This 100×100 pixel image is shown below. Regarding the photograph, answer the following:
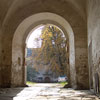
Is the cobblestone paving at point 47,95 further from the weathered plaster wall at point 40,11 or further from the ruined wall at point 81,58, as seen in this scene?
the weathered plaster wall at point 40,11

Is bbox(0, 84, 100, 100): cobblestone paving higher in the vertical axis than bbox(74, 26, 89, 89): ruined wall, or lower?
lower

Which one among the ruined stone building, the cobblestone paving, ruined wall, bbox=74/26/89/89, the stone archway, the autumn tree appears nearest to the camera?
the cobblestone paving

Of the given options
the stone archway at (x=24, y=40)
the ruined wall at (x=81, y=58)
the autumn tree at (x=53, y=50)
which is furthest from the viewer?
the autumn tree at (x=53, y=50)

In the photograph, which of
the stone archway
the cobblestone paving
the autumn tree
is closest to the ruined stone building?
the stone archway

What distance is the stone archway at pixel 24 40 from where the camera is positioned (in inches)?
353

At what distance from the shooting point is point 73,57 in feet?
28.4

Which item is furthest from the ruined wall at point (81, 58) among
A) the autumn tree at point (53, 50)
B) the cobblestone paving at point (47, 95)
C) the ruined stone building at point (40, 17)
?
the autumn tree at point (53, 50)

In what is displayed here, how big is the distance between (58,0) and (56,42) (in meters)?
7.24

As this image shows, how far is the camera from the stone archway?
8964 millimetres

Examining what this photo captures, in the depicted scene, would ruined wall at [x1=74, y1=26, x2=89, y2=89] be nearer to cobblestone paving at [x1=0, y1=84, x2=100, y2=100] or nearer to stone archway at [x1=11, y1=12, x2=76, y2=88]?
stone archway at [x1=11, y1=12, x2=76, y2=88]

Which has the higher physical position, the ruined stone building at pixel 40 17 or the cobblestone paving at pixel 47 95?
the ruined stone building at pixel 40 17

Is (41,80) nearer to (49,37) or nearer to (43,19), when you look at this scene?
(49,37)

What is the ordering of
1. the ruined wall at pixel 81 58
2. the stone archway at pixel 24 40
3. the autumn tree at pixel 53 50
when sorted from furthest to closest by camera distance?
the autumn tree at pixel 53 50, the stone archway at pixel 24 40, the ruined wall at pixel 81 58

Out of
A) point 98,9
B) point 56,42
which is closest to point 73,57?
point 98,9
